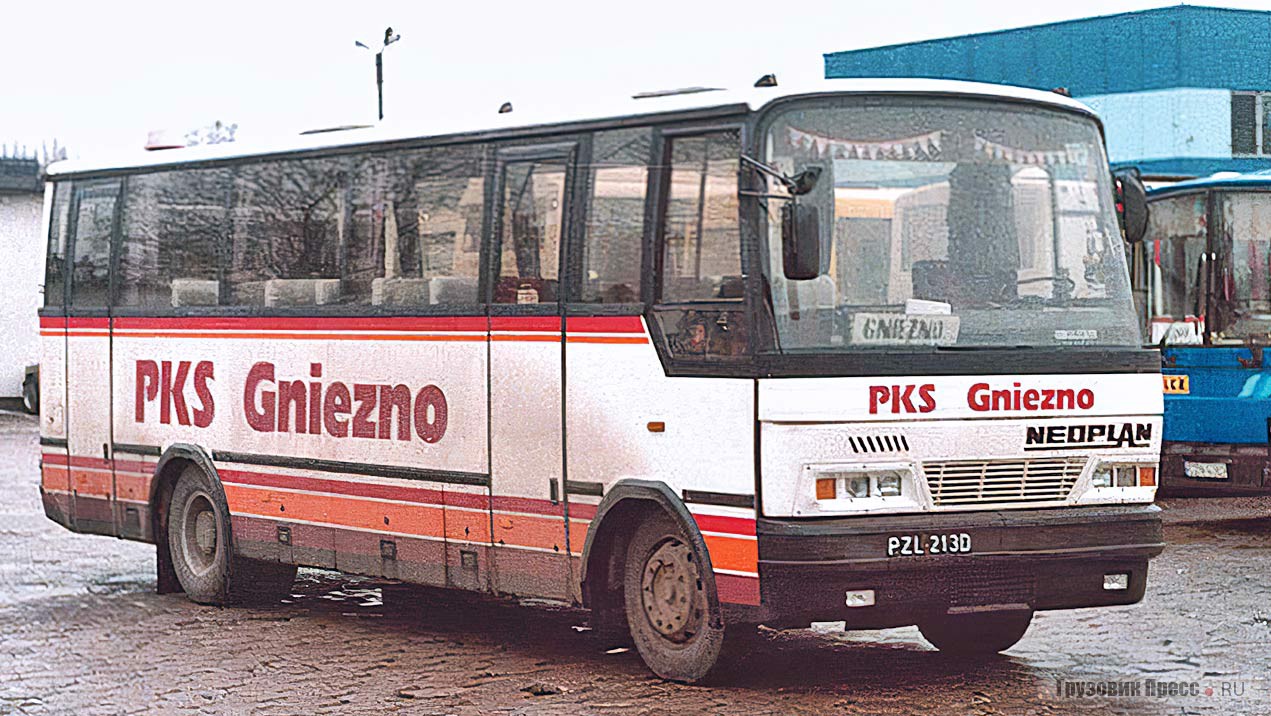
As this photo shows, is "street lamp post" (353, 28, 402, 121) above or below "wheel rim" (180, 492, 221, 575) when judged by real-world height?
above

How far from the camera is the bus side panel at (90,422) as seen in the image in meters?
15.5

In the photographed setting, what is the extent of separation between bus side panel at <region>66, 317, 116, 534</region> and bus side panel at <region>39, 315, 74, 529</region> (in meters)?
0.07

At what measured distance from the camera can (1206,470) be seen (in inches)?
757

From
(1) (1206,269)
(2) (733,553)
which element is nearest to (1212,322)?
(1) (1206,269)

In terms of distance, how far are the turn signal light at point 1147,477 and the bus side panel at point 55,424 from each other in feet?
26.4

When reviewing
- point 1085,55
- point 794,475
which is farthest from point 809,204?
point 1085,55

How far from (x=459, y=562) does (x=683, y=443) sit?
2240 mm

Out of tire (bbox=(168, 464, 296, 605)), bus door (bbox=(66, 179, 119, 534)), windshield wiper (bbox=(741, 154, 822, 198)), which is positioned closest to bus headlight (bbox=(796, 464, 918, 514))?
windshield wiper (bbox=(741, 154, 822, 198))

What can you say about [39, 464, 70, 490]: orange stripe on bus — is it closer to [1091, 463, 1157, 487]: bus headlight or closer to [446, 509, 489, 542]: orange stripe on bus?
[446, 509, 489, 542]: orange stripe on bus

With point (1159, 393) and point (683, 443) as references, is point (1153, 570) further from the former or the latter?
point (683, 443)

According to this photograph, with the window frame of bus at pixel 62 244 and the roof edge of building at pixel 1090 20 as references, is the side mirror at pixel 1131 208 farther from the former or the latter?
the roof edge of building at pixel 1090 20

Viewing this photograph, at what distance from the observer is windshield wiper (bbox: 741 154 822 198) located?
10039 millimetres

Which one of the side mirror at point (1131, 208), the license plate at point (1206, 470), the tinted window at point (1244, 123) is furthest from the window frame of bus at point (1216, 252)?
the tinted window at point (1244, 123)

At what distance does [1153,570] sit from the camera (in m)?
15.4
